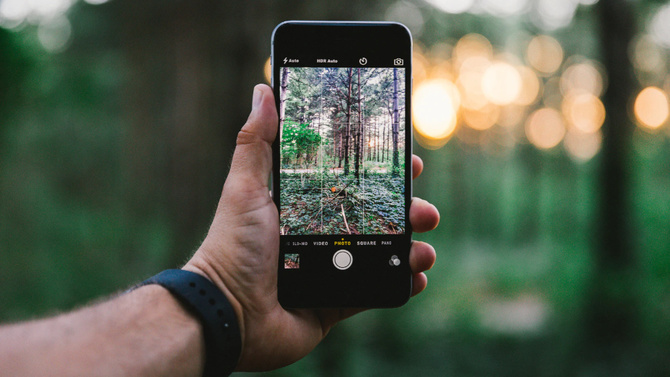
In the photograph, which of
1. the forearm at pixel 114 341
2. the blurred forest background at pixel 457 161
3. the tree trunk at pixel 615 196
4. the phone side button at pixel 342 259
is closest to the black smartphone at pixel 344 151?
the phone side button at pixel 342 259

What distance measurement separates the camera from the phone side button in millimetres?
1267

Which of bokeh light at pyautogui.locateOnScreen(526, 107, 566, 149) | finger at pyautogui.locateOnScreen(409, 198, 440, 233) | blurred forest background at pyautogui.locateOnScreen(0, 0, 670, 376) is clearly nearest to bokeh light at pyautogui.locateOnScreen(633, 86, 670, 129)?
blurred forest background at pyautogui.locateOnScreen(0, 0, 670, 376)

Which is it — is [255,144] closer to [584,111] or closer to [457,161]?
[457,161]

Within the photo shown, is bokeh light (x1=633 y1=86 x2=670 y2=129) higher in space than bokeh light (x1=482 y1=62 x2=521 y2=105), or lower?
lower

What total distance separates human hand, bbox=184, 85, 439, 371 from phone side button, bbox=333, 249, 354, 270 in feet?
0.58

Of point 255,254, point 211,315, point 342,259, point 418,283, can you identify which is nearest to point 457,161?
point 418,283

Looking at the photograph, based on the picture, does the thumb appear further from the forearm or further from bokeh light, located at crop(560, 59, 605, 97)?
bokeh light, located at crop(560, 59, 605, 97)

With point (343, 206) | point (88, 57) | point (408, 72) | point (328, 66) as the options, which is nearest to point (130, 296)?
point (343, 206)

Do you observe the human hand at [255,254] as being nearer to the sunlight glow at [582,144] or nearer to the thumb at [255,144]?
the thumb at [255,144]

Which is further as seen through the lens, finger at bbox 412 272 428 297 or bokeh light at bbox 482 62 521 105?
bokeh light at bbox 482 62 521 105

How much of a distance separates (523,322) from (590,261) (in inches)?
28.5

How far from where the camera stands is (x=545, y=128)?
343 cm

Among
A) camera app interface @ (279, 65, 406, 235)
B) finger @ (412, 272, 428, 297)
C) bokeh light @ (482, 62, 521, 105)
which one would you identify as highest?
bokeh light @ (482, 62, 521, 105)

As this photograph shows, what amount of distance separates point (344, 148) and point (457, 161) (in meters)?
2.27
